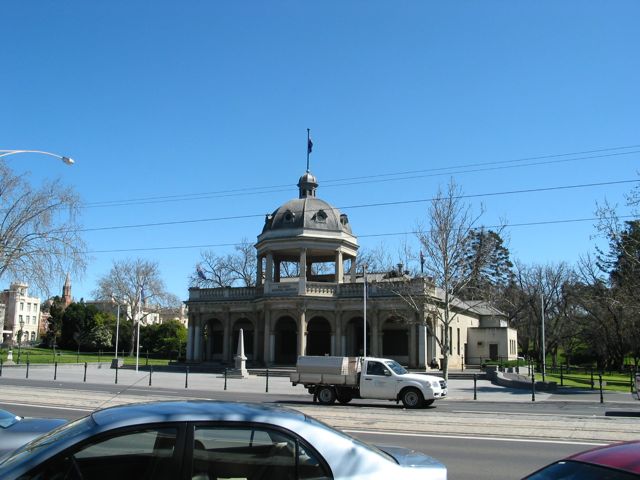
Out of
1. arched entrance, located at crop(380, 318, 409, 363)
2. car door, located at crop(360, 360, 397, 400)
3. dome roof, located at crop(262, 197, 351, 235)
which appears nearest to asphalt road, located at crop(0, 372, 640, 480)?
car door, located at crop(360, 360, 397, 400)

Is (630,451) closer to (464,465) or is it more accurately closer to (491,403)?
(464,465)

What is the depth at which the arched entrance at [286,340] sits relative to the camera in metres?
54.1

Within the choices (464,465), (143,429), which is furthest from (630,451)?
(464,465)

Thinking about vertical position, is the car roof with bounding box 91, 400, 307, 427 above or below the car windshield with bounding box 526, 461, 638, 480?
above

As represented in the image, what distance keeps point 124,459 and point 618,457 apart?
3.22 m

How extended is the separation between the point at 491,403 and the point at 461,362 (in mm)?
32729

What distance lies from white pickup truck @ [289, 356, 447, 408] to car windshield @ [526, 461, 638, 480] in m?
18.5

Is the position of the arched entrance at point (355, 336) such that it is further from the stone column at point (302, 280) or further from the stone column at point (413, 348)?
the stone column at point (302, 280)

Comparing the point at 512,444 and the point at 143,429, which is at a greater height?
A: the point at 143,429

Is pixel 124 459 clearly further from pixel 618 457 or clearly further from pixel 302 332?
pixel 302 332

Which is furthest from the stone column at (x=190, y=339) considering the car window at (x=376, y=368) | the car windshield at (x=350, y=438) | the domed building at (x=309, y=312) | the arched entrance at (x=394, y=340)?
the car windshield at (x=350, y=438)

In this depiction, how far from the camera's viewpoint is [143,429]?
13.7 feet

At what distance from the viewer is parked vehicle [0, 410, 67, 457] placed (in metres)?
7.75

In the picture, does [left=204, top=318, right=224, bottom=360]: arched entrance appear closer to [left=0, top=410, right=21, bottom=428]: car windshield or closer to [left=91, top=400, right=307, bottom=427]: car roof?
[left=0, top=410, right=21, bottom=428]: car windshield
